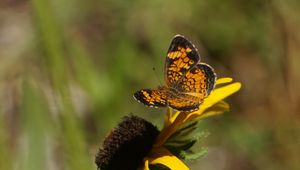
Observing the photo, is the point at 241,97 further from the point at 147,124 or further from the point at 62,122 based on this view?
the point at 62,122

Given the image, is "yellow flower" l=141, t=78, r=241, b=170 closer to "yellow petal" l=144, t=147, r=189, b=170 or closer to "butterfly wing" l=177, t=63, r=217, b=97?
"yellow petal" l=144, t=147, r=189, b=170

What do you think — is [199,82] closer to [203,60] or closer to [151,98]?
[151,98]

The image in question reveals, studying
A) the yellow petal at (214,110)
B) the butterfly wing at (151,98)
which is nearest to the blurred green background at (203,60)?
the yellow petal at (214,110)

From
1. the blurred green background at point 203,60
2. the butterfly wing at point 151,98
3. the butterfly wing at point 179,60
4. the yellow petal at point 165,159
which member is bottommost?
the yellow petal at point 165,159

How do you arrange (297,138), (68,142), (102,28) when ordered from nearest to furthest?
(68,142)
(297,138)
(102,28)

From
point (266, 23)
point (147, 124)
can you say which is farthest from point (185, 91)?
point (266, 23)

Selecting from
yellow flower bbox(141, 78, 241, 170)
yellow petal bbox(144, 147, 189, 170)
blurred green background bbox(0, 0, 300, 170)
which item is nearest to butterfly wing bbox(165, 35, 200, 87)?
yellow flower bbox(141, 78, 241, 170)

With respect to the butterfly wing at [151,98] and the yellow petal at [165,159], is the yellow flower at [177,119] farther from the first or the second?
the butterfly wing at [151,98]
